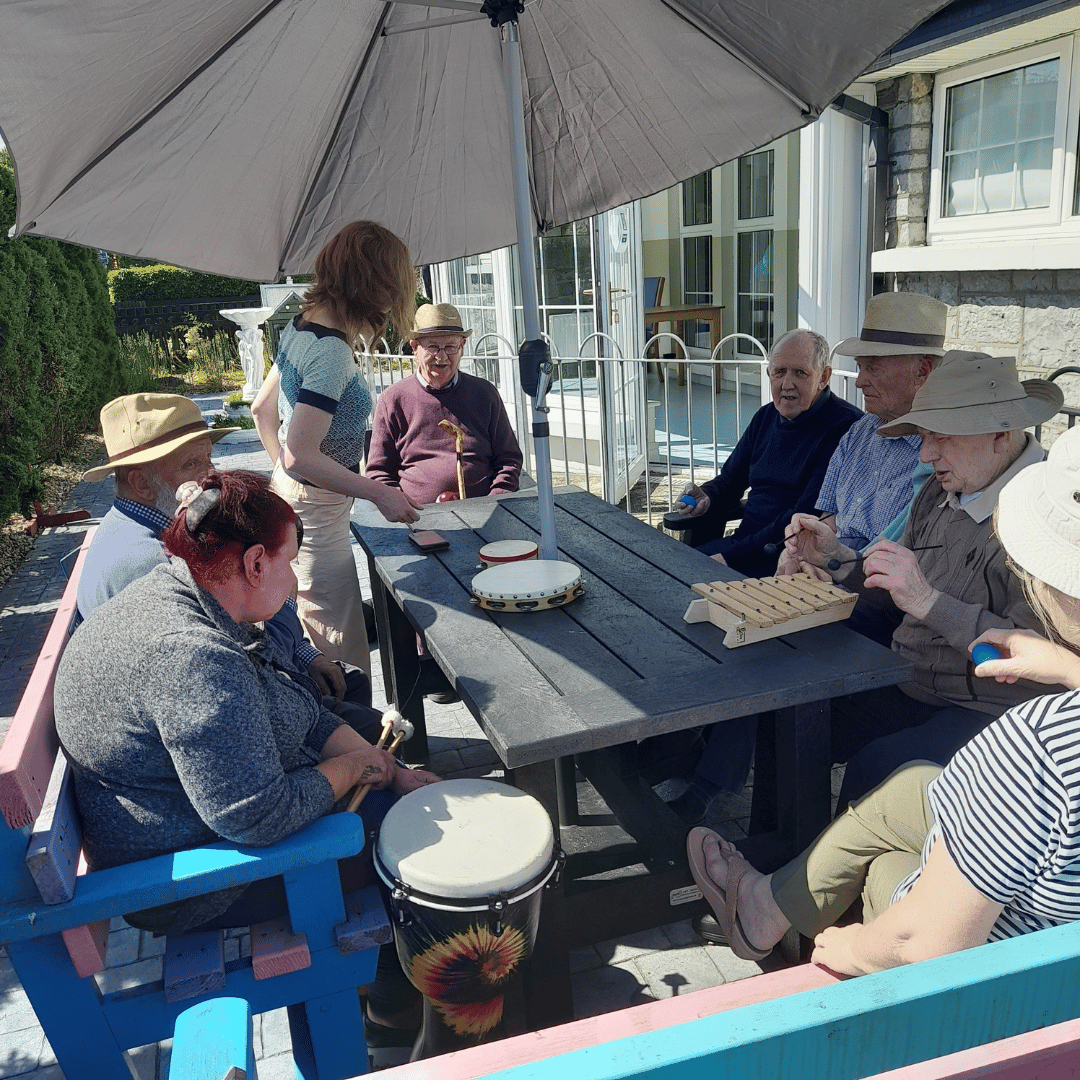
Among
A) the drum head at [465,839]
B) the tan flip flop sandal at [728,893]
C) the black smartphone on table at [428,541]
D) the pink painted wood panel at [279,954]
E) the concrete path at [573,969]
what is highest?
the black smartphone on table at [428,541]

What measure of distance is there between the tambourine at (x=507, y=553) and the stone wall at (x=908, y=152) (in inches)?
151

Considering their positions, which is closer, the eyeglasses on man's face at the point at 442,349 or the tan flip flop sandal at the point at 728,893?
the tan flip flop sandal at the point at 728,893

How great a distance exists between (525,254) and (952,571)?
4.25 ft

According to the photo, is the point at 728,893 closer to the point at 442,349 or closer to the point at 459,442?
the point at 459,442

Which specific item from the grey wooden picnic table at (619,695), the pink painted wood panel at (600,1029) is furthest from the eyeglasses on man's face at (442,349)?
the pink painted wood panel at (600,1029)

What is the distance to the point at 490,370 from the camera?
783cm

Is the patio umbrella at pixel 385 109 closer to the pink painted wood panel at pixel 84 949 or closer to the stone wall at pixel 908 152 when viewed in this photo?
the pink painted wood panel at pixel 84 949

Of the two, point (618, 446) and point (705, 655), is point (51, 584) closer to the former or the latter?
point (618, 446)

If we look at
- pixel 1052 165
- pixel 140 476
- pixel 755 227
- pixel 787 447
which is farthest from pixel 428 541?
pixel 755 227

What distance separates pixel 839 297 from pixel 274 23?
3.94 metres

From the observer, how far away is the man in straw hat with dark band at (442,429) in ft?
12.8

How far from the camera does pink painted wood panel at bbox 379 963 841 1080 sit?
3.20 feet

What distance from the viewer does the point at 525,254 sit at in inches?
92.4

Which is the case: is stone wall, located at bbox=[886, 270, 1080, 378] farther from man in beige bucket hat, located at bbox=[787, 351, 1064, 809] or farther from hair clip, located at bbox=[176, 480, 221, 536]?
hair clip, located at bbox=[176, 480, 221, 536]
